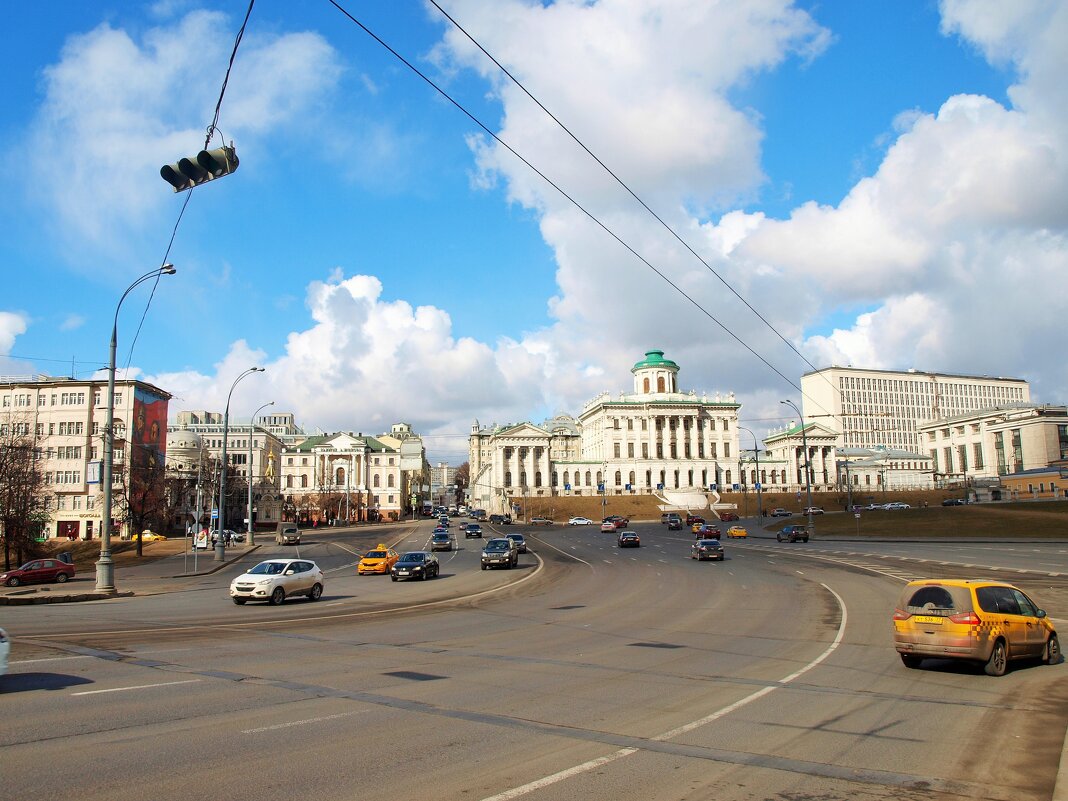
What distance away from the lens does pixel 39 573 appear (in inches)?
1512

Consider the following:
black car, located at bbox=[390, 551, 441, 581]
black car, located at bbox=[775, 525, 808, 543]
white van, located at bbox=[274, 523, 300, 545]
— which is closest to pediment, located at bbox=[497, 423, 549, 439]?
white van, located at bbox=[274, 523, 300, 545]

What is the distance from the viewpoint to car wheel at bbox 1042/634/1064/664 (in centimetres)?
1338

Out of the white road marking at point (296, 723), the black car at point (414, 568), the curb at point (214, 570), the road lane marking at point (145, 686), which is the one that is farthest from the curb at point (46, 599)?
the white road marking at point (296, 723)

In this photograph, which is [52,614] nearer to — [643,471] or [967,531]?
[967,531]

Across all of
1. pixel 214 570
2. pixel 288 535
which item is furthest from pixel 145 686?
pixel 288 535

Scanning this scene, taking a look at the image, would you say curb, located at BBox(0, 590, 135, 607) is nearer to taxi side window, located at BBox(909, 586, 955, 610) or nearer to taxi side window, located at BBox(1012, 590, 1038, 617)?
taxi side window, located at BBox(909, 586, 955, 610)

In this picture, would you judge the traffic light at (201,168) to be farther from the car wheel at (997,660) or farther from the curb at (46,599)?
the curb at (46,599)

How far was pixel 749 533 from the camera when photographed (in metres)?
82.7

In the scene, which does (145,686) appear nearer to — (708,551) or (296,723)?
(296,723)

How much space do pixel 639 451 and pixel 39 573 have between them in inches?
4934

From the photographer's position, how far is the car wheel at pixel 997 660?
1234 centimetres

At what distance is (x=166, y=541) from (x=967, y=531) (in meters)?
74.7

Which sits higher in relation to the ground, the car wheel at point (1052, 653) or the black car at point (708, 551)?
the car wheel at point (1052, 653)

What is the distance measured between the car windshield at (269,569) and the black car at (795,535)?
47.8m
